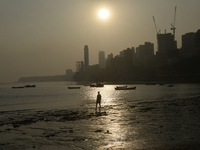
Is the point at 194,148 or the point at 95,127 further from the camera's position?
the point at 95,127

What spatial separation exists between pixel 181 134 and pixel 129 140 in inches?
174

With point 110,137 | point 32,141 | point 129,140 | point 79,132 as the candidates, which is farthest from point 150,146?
point 32,141

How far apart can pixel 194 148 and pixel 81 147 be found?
7.29m

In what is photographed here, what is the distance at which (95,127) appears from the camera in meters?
23.3

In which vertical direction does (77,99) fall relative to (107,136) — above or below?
below

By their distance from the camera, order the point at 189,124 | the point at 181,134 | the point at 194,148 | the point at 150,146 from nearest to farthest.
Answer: the point at 194,148
the point at 150,146
the point at 181,134
the point at 189,124

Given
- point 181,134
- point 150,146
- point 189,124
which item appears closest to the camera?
point 150,146

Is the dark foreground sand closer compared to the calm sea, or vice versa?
the dark foreground sand

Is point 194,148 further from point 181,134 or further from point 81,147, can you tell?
point 81,147

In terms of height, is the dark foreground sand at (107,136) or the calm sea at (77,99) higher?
the dark foreground sand at (107,136)

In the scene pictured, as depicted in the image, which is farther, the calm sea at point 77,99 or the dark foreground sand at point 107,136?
the calm sea at point 77,99

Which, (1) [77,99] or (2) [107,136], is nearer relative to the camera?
(2) [107,136]

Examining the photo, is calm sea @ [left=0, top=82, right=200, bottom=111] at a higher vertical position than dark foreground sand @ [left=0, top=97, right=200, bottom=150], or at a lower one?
lower

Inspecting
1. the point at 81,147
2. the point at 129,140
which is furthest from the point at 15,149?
the point at 129,140
